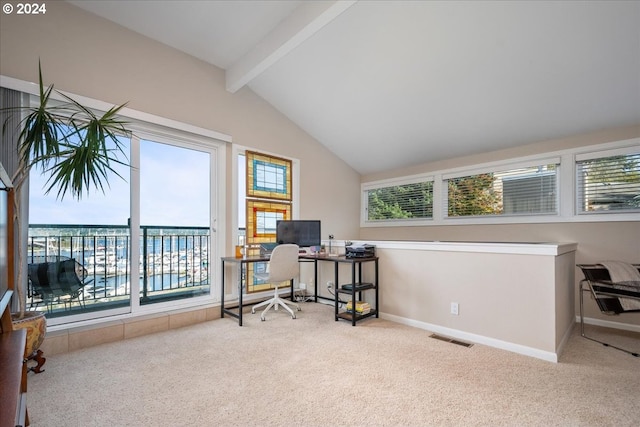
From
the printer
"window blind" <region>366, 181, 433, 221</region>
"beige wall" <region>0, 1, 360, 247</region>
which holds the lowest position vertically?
the printer

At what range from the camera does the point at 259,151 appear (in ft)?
13.8

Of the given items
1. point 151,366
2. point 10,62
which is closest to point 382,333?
point 151,366

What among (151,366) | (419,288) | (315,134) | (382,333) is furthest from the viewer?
(315,134)

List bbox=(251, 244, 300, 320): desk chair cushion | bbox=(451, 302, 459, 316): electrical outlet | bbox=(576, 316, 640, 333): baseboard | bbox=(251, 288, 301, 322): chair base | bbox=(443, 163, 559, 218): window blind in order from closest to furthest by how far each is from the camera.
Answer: bbox=(451, 302, 459, 316): electrical outlet < bbox=(576, 316, 640, 333): baseboard < bbox=(251, 244, 300, 320): desk chair cushion < bbox=(251, 288, 301, 322): chair base < bbox=(443, 163, 559, 218): window blind

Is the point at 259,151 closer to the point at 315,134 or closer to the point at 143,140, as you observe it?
the point at 315,134

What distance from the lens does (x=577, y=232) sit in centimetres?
346

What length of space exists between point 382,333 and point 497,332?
1.04 m

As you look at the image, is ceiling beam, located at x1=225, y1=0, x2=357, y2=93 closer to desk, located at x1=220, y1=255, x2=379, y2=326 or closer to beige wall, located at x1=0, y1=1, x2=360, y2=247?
beige wall, located at x1=0, y1=1, x2=360, y2=247

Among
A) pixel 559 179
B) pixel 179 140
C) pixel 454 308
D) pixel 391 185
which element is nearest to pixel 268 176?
pixel 179 140

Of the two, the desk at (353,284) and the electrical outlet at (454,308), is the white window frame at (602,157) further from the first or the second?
the desk at (353,284)

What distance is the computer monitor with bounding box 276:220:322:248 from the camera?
13.5 ft

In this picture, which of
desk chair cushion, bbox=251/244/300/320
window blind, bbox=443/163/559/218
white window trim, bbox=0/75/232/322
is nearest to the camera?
white window trim, bbox=0/75/232/322

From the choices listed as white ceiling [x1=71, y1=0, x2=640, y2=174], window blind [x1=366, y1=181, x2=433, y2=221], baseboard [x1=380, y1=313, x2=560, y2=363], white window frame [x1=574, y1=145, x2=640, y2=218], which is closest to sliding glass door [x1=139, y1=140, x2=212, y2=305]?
white ceiling [x1=71, y1=0, x2=640, y2=174]

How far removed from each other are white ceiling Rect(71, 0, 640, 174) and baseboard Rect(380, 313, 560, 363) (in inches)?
96.5
